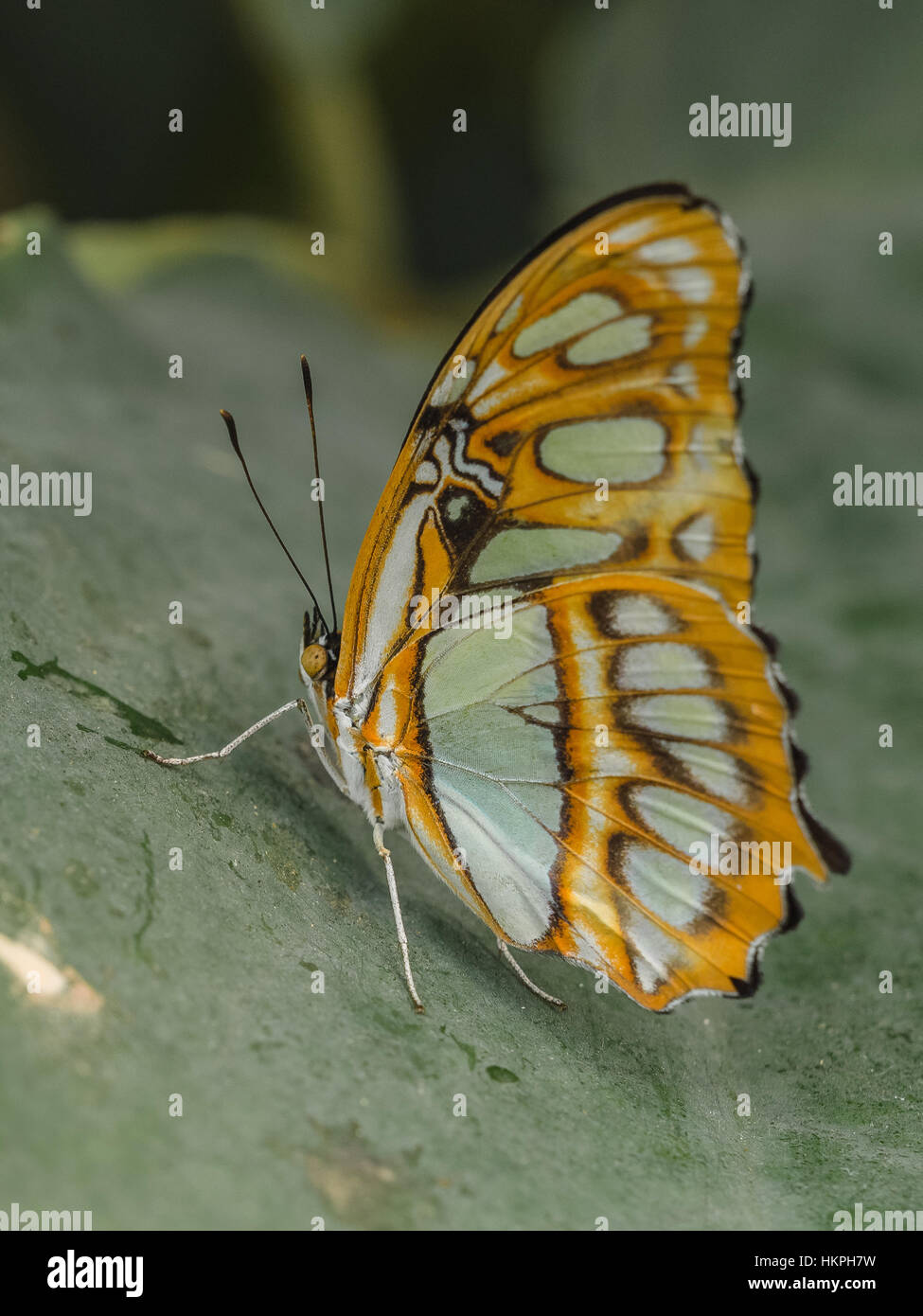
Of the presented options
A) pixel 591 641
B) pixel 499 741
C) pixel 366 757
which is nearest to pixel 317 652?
pixel 366 757

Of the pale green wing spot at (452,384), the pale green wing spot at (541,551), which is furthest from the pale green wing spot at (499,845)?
the pale green wing spot at (452,384)

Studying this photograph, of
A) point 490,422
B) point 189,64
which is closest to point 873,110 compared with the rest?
point 189,64

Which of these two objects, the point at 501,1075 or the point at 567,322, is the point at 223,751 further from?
the point at 567,322

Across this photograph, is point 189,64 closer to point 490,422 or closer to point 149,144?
point 149,144

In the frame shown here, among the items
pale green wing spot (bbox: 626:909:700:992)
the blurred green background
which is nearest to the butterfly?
pale green wing spot (bbox: 626:909:700:992)

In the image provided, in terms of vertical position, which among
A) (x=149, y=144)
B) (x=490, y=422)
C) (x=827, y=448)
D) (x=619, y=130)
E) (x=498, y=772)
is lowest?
(x=498, y=772)

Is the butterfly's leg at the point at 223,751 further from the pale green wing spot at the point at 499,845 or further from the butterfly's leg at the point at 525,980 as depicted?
the butterfly's leg at the point at 525,980
